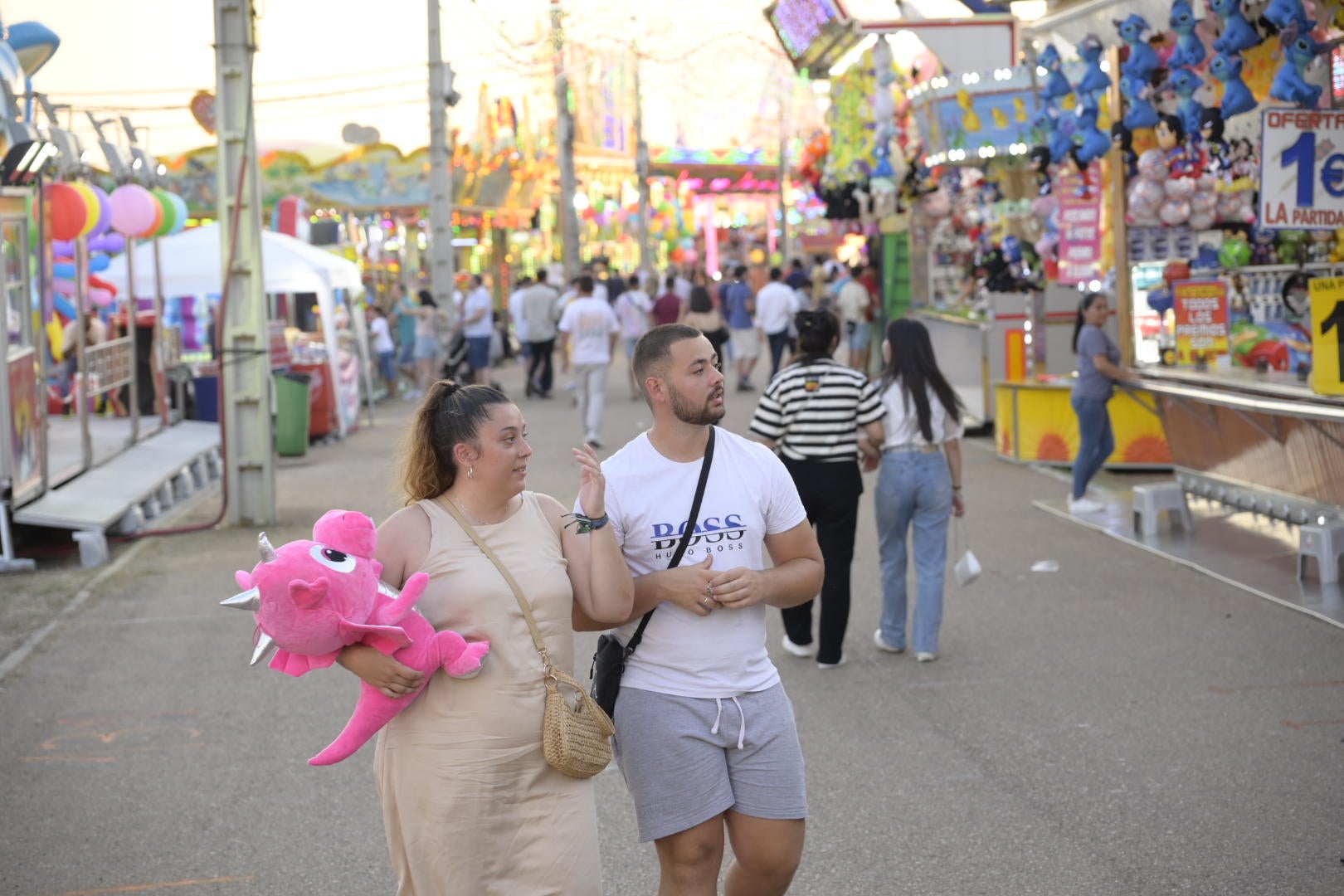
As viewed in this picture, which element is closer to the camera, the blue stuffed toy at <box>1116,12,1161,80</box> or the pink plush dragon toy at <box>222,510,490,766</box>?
the pink plush dragon toy at <box>222,510,490,766</box>

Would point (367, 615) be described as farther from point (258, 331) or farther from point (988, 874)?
point (258, 331)

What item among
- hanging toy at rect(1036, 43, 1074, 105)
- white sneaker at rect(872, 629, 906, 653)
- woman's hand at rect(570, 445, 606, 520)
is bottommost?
white sneaker at rect(872, 629, 906, 653)

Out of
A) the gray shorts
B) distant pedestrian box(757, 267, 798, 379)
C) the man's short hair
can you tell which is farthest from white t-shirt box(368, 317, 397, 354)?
the gray shorts

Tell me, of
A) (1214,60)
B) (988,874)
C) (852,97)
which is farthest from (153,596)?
(852,97)

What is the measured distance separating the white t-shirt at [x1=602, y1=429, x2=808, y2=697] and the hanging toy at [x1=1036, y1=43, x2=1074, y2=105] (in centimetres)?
1033

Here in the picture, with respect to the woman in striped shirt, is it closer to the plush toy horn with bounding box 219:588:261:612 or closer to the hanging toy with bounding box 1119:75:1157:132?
the plush toy horn with bounding box 219:588:261:612

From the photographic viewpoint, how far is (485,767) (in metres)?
3.24

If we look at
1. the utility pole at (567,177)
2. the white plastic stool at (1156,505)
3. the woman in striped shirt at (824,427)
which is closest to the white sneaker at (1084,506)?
the white plastic stool at (1156,505)

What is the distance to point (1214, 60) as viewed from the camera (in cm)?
960

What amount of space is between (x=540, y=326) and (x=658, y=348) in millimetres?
19190

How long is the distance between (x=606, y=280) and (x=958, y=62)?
1178 cm

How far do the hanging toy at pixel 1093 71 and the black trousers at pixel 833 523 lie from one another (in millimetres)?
5893

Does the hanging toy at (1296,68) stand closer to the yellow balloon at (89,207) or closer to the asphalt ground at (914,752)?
the asphalt ground at (914,752)

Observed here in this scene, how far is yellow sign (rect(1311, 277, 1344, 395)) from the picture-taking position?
332 inches
